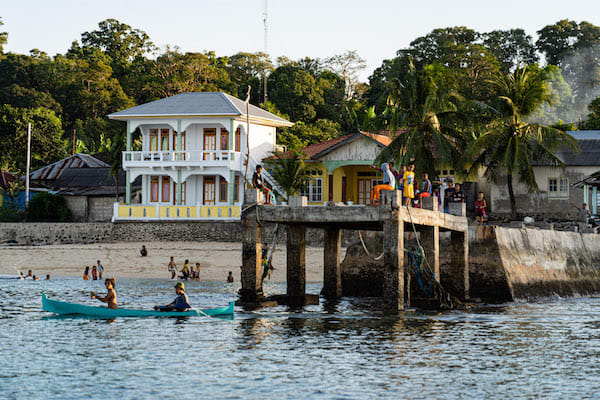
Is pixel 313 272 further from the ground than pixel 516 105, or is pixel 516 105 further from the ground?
pixel 516 105

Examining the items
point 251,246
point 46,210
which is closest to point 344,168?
point 46,210

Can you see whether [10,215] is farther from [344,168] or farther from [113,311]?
[113,311]

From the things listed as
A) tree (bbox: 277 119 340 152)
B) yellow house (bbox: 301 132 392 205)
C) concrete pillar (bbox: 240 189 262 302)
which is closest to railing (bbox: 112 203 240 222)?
yellow house (bbox: 301 132 392 205)

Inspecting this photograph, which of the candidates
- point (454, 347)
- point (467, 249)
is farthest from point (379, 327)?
point (467, 249)

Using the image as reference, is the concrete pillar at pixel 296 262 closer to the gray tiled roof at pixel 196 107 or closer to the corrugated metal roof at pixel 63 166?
the gray tiled roof at pixel 196 107

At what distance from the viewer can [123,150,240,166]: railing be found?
49.8 m

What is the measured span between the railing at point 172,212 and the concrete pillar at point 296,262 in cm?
1971

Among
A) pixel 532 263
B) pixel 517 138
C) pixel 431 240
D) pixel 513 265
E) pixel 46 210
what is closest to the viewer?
pixel 431 240

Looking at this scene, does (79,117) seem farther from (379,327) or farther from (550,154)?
(379,327)

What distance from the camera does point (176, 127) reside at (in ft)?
168

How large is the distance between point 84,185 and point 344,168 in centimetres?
1769

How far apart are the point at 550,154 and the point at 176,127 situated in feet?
70.9

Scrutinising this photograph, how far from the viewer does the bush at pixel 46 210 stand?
51500 millimetres

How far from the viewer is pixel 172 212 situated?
159 ft
